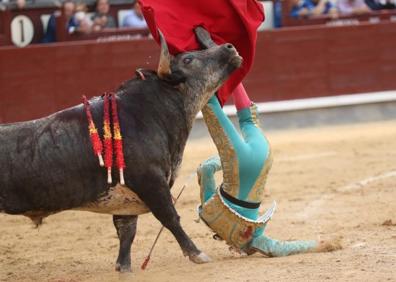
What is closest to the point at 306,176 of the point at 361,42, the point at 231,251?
the point at 231,251

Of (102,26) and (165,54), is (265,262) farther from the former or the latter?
(102,26)

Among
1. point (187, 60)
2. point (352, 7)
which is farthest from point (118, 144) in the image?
point (352, 7)

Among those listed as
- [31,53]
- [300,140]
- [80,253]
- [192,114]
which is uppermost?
[192,114]

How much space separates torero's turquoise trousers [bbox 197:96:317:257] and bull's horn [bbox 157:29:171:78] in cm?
44

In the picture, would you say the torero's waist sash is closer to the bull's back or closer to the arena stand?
the bull's back

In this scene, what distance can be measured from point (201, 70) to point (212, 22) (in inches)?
15.8

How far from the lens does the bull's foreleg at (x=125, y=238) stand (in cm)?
482

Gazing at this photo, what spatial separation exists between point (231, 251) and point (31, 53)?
5.70m

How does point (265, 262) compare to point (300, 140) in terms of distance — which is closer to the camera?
point (265, 262)

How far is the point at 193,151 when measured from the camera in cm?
989

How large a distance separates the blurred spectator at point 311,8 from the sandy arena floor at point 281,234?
2.61 metres

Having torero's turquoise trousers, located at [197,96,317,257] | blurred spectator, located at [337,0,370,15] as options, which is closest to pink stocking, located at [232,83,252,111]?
torero's turquoise trousers, located at [197,96,317,257]

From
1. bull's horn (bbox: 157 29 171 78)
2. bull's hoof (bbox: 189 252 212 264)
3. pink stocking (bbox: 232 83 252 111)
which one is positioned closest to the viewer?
bull's horn (bbox: 157 29 171 78)

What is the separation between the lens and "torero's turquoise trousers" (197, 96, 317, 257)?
16.3ft
